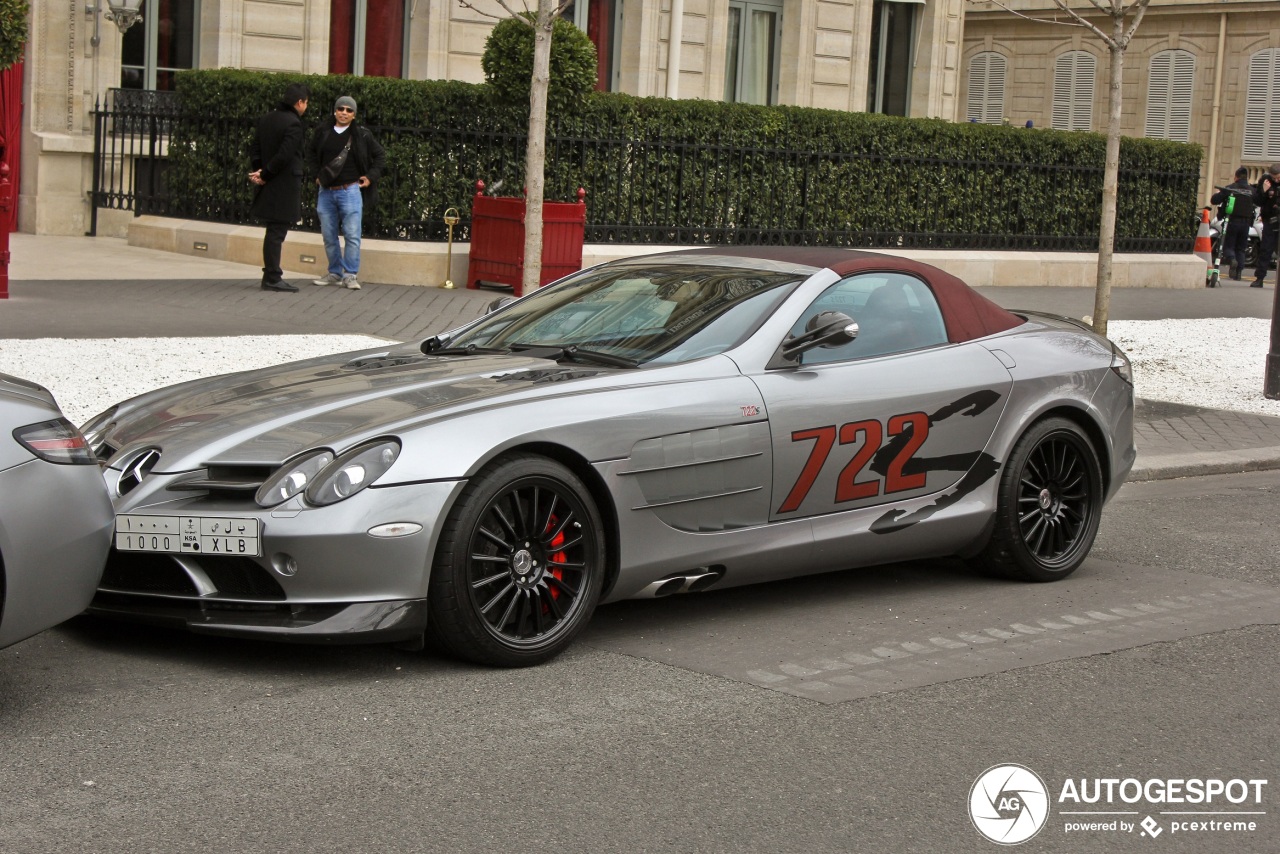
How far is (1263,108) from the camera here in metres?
41.0

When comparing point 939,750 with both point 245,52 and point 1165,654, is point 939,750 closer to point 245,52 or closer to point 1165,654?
point 1165,654

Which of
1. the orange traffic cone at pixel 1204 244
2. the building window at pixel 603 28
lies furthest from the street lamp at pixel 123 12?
the orange traffic cone at pixel 1204 244

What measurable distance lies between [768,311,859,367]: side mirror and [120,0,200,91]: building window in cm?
1689

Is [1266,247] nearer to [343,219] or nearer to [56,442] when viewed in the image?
[343,219]

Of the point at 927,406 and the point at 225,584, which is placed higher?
the point at 927,406

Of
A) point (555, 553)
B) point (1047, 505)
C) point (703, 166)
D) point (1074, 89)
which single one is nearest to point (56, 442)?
point (555, 553)

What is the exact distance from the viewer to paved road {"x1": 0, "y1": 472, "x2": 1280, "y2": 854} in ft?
13.4

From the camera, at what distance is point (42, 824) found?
394cm

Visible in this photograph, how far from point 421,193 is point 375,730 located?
12.5m

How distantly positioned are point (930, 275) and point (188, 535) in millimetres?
3346

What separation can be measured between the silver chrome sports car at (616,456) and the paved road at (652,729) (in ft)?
0.78

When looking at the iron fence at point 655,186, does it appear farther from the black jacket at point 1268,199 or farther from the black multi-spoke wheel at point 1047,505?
the black multi-spoke wheel at point 1047,505

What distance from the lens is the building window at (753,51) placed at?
2697 centimetres

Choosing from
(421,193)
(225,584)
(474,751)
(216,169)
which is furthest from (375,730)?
(216,169)
